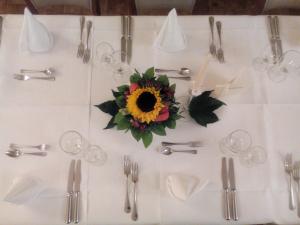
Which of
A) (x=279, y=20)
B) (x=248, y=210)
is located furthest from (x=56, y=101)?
(x=279, y=20)

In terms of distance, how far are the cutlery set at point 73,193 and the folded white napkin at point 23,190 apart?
103 millimetres

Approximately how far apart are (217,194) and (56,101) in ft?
2.41

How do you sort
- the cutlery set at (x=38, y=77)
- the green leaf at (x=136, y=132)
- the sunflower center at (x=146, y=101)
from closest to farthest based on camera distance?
the sunflower center at (x=146, y=101) → the green leaf at (x=136, y=132) → the cutlery set at (x=38, y=77)

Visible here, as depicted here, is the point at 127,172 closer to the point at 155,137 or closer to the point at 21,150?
the point at 155,137

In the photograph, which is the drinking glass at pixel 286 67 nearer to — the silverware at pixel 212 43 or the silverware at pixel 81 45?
the silverware at pixel 212 43

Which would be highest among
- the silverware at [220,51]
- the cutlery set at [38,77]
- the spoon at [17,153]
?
the silverware at [220,51]

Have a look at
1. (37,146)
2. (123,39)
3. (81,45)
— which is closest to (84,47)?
(81,45)

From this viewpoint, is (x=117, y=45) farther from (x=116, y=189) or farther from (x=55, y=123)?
(x=116, y=189)

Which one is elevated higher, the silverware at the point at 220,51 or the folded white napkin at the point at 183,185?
the silverware at the point at 220,51

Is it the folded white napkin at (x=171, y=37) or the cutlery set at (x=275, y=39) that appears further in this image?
the cutlery set at (x=275, y=39)

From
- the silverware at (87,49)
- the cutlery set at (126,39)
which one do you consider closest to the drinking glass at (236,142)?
the cutlery set at (126,39)

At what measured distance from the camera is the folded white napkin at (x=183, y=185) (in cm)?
109

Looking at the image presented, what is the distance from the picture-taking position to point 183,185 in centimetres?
109

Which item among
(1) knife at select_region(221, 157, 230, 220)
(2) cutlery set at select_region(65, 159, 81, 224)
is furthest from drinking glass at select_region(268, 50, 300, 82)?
(2) cutlery set at select_region(65, 159, 81, 224)
